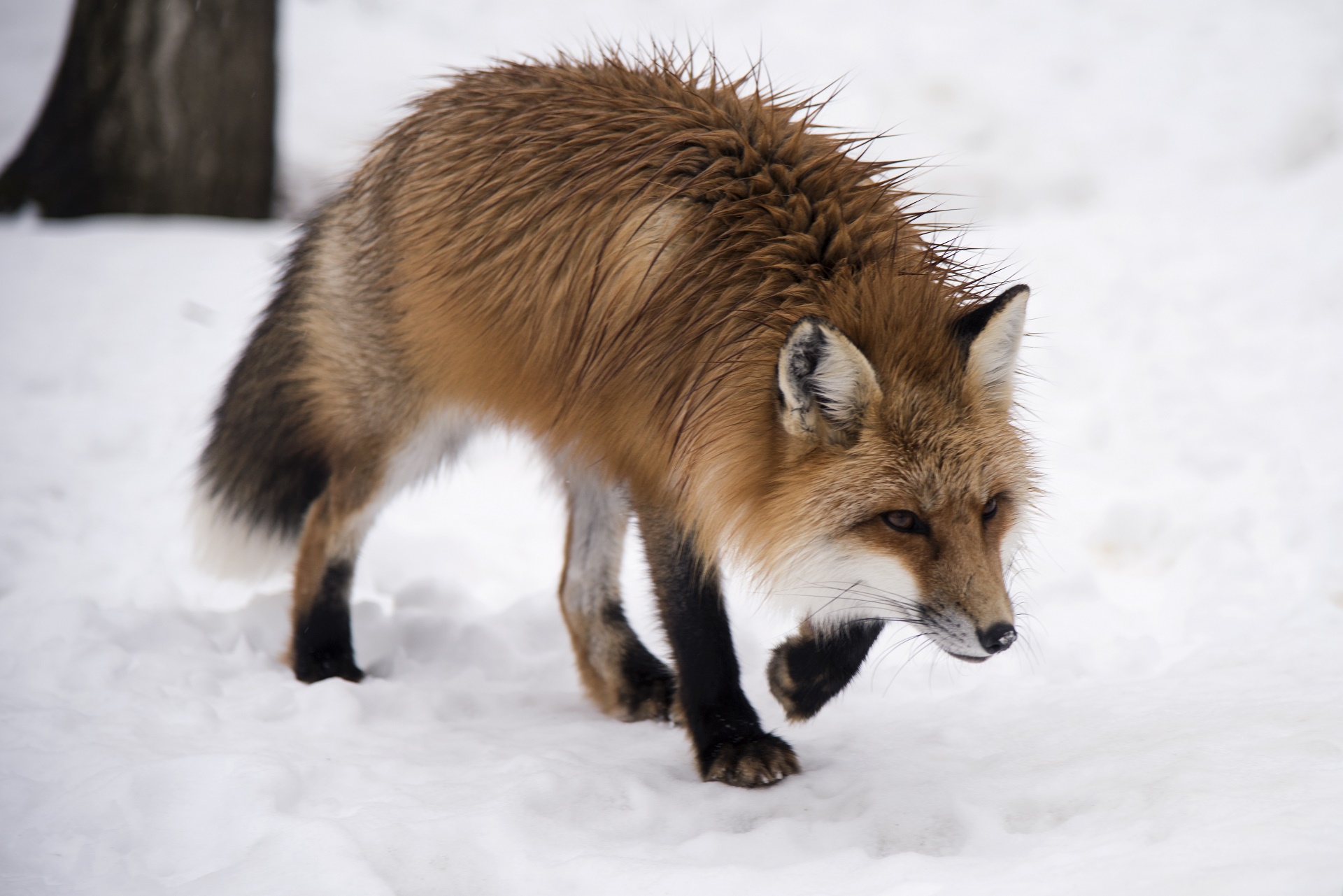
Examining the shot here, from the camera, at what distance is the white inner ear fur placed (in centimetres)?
247

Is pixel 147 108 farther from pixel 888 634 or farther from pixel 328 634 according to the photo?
pixel 888 634

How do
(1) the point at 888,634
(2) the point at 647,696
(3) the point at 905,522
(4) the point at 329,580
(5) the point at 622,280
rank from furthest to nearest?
1. (1) the point at 888,634
2. (4) the point at 329,580
3. (2) the point at 647,696
4. (5) the point at 622,280
5. (3) the point at 905,522

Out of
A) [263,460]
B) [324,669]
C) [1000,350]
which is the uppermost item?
[1000,350]

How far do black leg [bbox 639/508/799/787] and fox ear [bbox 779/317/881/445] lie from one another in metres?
0.55

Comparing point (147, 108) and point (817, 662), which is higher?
point (147, 108)

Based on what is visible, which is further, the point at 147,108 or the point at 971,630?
the point at 147,108

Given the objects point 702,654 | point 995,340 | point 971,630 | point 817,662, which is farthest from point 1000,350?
point 702,654

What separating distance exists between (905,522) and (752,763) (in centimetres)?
79

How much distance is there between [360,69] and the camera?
968cm

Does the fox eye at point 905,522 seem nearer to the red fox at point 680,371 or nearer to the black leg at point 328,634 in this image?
the red fox at point 680,371

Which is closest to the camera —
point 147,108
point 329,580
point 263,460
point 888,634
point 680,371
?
point 680,371

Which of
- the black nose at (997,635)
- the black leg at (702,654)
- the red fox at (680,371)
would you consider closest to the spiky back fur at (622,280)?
the red fox at (680,371)

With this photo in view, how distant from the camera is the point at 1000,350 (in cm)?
256

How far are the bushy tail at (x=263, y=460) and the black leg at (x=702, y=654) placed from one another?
4.93 feet
